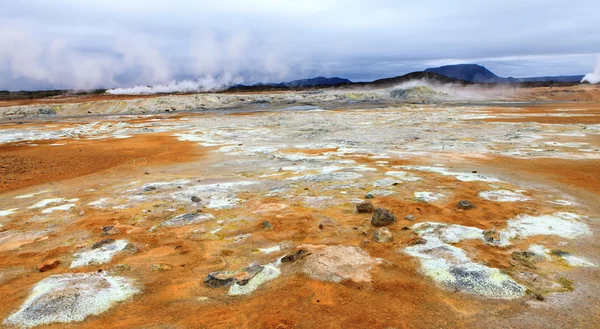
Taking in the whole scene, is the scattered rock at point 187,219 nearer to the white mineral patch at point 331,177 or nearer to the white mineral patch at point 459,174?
the white mineral patch at point 331,177

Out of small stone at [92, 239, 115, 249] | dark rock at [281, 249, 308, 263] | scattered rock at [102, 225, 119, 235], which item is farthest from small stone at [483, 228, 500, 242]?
scattered rock at [102, 225, 119, 235]

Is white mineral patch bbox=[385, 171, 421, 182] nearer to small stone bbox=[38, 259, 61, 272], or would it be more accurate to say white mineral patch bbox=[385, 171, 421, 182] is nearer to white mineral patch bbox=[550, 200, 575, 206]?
white mineral patch bbox=[550, 200, 575, 206]

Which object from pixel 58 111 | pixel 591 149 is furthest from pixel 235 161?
pixel 58 111

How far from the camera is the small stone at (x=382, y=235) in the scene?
650 centimetres

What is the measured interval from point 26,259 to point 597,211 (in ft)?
35.8

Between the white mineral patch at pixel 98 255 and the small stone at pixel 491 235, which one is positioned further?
the small stone at pixel 491 235

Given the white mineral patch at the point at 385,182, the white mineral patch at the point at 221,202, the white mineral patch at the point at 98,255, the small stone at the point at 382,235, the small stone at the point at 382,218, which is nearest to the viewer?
the white mineral patch at the point at 98,255

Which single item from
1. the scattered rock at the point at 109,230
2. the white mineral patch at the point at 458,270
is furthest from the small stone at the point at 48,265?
the white mineral patch at the point at 458,270

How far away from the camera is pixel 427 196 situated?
907cm

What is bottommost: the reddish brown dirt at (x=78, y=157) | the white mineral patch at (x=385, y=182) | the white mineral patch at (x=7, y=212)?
the white mineral patch at (x=7, y=212)

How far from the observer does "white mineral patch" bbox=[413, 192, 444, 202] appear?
28.9ft

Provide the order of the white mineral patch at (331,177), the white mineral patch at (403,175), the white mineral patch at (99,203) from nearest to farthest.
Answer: the white mineral patch at (99,203) → the white mineral patch at (403,175) → the white mineral patch at (331,177)

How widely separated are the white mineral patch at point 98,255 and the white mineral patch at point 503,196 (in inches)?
313

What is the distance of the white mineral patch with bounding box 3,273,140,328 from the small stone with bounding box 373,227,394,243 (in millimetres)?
3859
